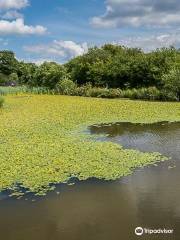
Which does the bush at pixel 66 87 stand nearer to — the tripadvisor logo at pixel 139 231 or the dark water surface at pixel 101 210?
the dark water surface at pixel 101 210

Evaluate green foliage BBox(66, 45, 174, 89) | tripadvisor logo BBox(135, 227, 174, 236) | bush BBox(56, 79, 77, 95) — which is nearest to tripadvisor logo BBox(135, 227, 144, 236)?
tripadvisor logo BBox(135, 227, 174, 236)

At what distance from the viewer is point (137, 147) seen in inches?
583

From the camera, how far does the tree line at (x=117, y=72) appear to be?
121 ft

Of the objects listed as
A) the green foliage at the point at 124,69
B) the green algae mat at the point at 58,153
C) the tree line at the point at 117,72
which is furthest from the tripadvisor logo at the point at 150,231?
the green foliage at the point at 124,69

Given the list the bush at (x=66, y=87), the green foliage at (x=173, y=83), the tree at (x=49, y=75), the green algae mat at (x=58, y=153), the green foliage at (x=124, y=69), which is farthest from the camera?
the tree at (x=49, y=75)

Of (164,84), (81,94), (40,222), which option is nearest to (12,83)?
(81,94)

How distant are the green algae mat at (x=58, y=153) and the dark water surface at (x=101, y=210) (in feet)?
1.92

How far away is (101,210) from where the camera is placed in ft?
29.0

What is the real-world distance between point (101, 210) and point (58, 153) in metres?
5.08

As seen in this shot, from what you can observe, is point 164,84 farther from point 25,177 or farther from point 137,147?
point 25,177

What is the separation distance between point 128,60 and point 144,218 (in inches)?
1420

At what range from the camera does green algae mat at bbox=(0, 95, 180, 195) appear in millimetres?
11086

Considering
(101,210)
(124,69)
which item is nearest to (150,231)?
(101,210)

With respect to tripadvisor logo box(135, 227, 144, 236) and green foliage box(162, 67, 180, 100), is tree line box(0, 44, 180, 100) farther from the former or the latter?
tripadvisor logo box(135, 227, 144, 236)
